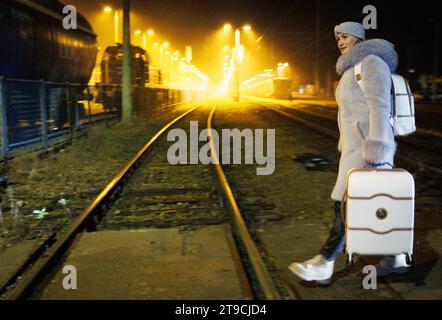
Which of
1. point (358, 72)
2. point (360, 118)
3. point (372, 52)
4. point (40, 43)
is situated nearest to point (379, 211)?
point (360, 118)

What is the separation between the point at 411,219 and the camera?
12.1ft

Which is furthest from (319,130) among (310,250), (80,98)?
(310,250)

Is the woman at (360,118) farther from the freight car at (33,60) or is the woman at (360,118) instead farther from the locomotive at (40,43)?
the locomotive at (40,43)

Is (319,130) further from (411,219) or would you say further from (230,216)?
(411,219)

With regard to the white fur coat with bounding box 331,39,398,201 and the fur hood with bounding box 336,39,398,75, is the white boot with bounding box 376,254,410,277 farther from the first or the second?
the fur hood with bounding box 336,39,398,75

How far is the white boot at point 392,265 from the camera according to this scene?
162 inches

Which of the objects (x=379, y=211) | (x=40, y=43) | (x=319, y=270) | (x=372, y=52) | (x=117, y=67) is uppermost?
(x=117, y=67)

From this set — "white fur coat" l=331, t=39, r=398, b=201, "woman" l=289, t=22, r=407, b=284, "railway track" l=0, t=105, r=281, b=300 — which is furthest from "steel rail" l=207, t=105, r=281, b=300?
"white fur coat" l=331, t=39, r=398, b=201

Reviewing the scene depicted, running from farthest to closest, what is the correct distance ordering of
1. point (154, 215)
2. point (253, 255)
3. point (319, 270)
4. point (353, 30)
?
point (154, 215)
point (253, 255)
point (319, 270)
point (353, 30)

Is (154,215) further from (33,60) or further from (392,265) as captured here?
(33,60)

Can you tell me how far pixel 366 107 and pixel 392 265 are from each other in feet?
4.30

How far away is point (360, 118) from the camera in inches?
147

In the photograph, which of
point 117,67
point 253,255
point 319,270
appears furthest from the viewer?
point 117,67

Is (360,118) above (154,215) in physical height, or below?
above
